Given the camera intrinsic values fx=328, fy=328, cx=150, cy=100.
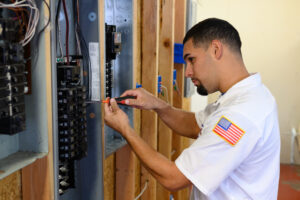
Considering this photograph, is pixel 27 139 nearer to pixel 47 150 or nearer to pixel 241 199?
pixel 47 150

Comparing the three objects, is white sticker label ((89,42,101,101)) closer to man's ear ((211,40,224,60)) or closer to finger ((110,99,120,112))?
finger ((110,99,120,112))

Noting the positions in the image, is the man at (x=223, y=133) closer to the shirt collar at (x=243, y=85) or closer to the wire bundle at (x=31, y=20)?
the shirt collar at (x=243, y=85)

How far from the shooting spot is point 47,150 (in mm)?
879

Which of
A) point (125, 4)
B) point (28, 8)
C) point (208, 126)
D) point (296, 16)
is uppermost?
point (296, 16)

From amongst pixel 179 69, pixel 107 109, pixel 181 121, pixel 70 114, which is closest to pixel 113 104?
pixel 107 109

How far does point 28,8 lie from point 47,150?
0.37 metres

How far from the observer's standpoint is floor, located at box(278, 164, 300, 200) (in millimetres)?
3654

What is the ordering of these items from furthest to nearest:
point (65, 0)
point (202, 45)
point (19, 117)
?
1. point (202, 45)
2. point (65, 0)
3. point (19, 117)

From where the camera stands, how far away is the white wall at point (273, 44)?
4531 mm

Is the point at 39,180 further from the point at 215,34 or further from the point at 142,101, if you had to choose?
the point at 215,34

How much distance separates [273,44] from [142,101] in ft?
11.8

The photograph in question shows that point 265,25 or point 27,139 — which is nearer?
point 27,139

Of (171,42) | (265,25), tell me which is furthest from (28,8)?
(265,25)

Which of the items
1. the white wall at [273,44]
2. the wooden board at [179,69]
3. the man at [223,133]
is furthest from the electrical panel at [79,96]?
the white wall at [273,44]
